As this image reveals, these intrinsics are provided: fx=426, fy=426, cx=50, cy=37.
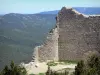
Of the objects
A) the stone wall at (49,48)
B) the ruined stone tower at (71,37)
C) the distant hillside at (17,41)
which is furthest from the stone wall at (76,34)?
the distant hillside at (17,41)

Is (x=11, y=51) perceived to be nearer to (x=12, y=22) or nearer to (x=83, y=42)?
(x=83, y=42)

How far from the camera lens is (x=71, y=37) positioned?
32.6 meters

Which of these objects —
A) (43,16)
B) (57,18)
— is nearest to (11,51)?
(57,18)

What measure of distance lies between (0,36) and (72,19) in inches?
2746

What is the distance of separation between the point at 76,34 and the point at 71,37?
0.47 meters

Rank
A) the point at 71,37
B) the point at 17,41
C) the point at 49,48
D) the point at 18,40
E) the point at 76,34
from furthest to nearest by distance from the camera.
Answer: the point at 18,40, the point at 17,41, the point at 71,37, the point at 76,34, the point at 49,48

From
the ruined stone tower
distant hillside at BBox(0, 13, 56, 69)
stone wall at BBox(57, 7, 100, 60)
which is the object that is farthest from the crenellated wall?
distant hillside at BBox(0, 13, 56, 69)

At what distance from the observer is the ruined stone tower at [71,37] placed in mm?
31922

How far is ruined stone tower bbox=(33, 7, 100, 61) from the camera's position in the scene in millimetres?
31922

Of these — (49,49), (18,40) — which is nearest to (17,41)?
(18,40)

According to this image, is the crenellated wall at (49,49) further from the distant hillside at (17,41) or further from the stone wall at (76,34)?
the distant hillside at (17,41)

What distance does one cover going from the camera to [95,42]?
31.9 meters

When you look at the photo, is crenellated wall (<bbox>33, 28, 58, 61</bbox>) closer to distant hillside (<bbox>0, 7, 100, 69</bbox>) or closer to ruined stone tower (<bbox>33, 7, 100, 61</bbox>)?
ruined stone tower (<bbox>33, 7, 100, 61</bbox>)

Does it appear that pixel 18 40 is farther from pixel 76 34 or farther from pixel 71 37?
pixel 76 34
